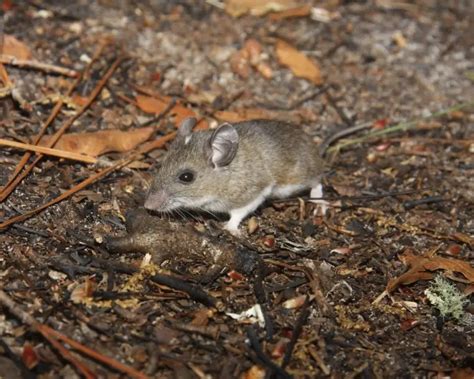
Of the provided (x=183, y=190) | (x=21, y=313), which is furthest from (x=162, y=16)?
(x=21, y=313)

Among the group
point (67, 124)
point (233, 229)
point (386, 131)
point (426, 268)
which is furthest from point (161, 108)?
point (426, 268)

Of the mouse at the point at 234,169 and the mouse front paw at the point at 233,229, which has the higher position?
the mouse at the point at 234,169

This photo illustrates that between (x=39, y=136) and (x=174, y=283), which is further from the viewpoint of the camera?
(x=39, y=136)

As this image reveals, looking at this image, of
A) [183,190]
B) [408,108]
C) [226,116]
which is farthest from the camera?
[408,108]

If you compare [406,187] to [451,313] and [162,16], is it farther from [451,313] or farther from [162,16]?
[162,16]

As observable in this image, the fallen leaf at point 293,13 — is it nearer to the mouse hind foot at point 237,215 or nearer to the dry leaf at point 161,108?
the dry leaf at point 161,108

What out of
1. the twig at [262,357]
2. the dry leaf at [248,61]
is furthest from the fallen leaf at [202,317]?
the dry leaf at [248,61]

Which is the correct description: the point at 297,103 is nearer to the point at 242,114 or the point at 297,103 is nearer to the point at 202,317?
the point at 242,114
